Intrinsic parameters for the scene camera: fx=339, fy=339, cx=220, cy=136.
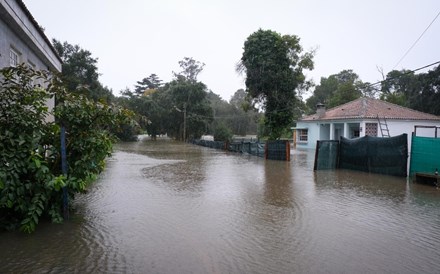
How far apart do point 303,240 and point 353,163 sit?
11527 millimetres

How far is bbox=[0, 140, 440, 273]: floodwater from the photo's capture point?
4.51 metres

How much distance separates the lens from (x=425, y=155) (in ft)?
41.2

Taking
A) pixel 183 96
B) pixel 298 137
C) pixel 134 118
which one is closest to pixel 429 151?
pixel 134 118

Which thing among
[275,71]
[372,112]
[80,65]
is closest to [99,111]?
[275,71]

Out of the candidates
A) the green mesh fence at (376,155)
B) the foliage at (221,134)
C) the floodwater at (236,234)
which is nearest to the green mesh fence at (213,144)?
the foliage at (221,134)

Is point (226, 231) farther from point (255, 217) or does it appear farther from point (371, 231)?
point (371, 231)

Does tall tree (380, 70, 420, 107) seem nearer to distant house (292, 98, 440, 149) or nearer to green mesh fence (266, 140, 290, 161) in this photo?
distant house (292, 98, 440, 149)

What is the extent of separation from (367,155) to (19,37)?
549 inches

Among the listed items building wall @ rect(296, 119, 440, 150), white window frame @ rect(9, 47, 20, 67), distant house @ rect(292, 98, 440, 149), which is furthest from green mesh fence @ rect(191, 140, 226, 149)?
white window frame @ rect(9, 47, 20, 67)

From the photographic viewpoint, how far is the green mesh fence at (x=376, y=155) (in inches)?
531

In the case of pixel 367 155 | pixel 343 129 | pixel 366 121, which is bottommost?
pixel 367 155

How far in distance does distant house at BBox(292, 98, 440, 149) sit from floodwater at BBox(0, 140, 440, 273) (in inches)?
780

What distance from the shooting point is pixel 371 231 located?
614 centimetres

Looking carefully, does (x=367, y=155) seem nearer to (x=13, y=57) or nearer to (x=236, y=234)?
(x=236, y=234)
